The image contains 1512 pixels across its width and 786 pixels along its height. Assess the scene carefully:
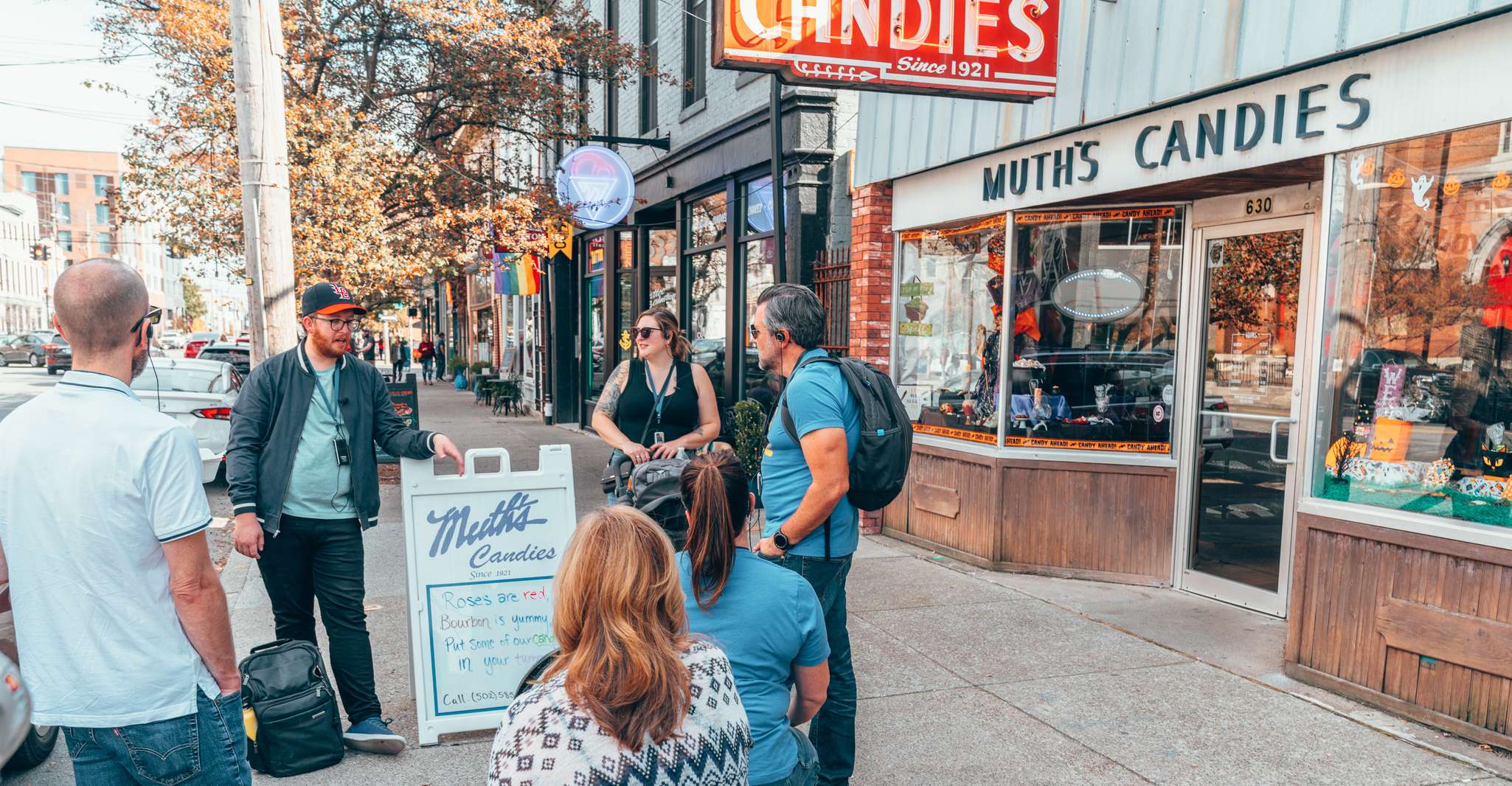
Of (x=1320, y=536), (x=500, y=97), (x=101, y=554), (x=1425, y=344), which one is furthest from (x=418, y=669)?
(x=500, y=97)

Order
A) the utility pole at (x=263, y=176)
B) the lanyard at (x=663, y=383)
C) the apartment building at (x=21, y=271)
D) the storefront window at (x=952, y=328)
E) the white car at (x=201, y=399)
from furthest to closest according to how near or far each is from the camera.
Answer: the apartment building at (x=21, y=271)
the white car at (x=201, y=399)
the storefront window at (x=952, y=328)
the utility pole at (x=263, y=176)
the lanyard at (x=663, y=383)

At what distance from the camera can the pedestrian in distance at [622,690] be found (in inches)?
63.4

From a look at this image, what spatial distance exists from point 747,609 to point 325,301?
2487 millimetres

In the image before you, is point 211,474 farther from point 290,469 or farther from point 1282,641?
point 1282,641

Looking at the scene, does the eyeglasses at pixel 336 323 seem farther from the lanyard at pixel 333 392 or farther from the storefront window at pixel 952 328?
the storefront window at pixel 952 328

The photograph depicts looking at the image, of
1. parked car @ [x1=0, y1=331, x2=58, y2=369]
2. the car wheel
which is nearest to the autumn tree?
the car wheel

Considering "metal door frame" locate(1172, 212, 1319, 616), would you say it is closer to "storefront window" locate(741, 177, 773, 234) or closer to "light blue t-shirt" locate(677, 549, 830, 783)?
"light blue t-shirt" locate(677, 549, 830, 783)

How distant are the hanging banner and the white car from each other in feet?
22.4

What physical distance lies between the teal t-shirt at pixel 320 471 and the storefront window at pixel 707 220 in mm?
7180

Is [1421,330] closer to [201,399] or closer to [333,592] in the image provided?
[333,592]

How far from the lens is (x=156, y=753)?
220 cm

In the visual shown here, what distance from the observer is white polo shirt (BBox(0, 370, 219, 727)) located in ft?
6.89

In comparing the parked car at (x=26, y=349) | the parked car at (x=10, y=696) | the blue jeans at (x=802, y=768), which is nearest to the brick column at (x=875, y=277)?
the blue jeans at (x=802, y=768)

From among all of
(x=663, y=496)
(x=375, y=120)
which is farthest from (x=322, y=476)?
(x=375, y=120)
